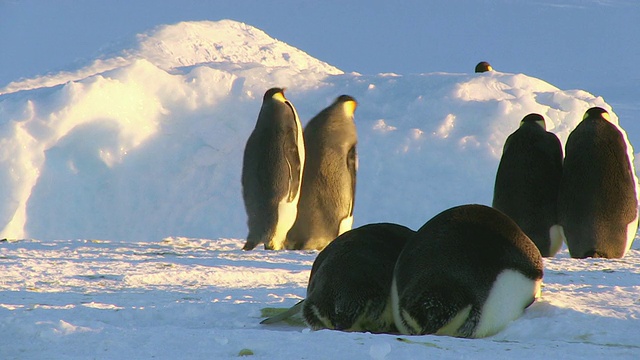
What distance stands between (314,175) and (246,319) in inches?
165

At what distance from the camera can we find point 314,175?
7699mm

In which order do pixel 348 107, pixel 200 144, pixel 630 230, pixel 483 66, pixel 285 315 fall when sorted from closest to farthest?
1. pixel 285 315
2. pixel 630 230
3. pixel 348 107
4. pixel 200 144
5. pixel 483 66

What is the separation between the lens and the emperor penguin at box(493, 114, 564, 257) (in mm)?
6918

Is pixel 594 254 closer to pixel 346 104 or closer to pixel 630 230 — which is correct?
pixel 630 230

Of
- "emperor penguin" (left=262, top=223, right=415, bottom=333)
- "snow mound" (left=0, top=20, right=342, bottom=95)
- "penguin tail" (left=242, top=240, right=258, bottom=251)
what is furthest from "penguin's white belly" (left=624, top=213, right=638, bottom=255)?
"snow mound" (left=0, top=20, right=342, bottom=95)

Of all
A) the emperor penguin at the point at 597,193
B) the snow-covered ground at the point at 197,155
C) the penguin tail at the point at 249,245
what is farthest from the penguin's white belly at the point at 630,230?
the penguin tail at the point at 249,245

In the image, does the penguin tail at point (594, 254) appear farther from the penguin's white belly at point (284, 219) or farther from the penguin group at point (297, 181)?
the penguin's white belly at point (284, 219)

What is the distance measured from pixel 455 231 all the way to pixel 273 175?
4.49 metres

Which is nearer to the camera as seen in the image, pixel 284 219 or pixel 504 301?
pixel 504 301

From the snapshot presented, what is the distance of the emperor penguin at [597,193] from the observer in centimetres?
658

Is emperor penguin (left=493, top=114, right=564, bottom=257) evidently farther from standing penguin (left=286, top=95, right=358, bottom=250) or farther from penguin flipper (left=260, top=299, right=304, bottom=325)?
penguin flipper (left=260, top=299, right=304, bottom=325)

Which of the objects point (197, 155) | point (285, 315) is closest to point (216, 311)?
point (285, 315)

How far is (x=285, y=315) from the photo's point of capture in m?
3.33

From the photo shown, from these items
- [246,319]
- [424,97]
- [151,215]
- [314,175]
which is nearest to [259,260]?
[314,175]
